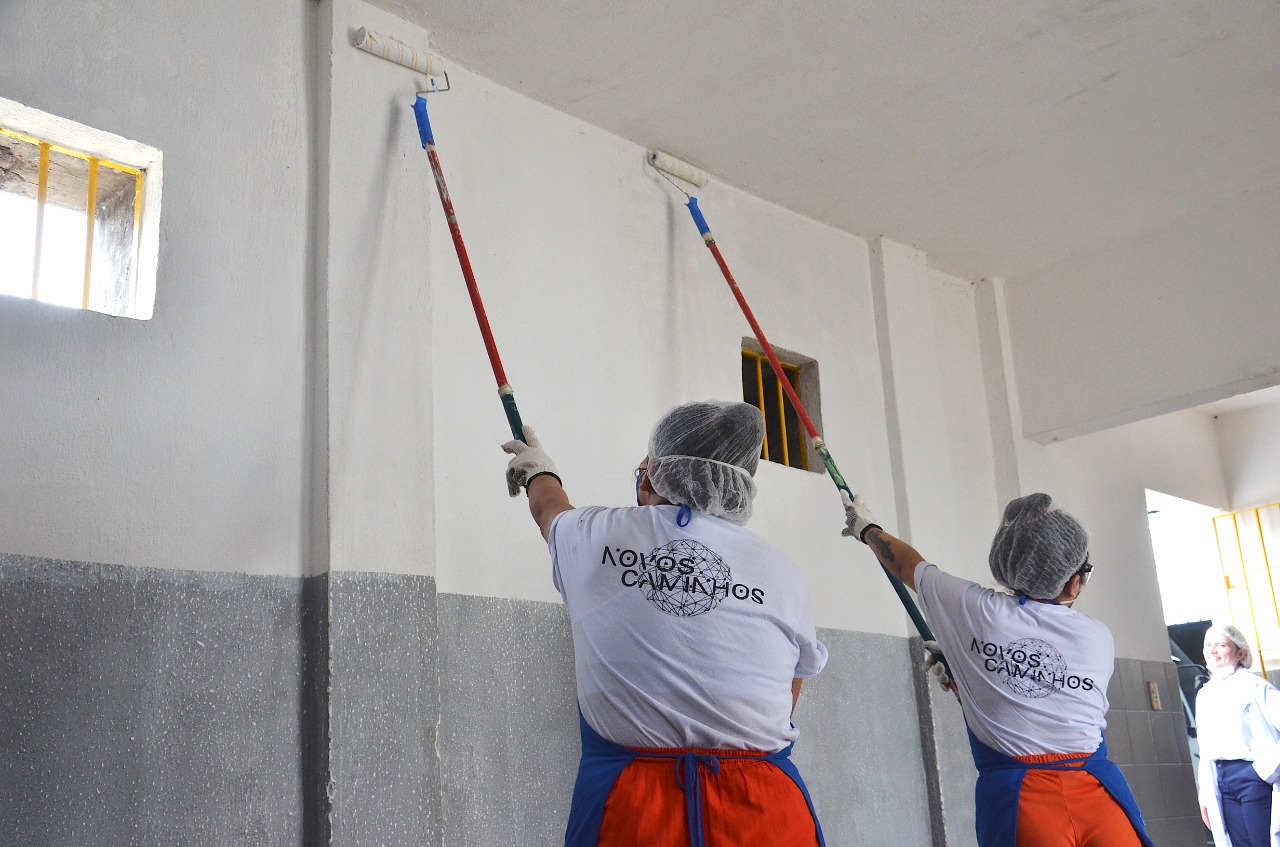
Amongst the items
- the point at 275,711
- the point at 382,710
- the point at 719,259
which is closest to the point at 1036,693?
the point at 382,710

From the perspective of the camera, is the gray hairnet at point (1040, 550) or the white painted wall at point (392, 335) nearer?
the white painted wall at point (392, 335)

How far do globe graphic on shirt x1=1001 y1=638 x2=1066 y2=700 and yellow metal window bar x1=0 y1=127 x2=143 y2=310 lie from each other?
2.06 metres

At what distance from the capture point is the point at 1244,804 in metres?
4.65

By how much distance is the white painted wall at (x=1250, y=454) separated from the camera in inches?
247

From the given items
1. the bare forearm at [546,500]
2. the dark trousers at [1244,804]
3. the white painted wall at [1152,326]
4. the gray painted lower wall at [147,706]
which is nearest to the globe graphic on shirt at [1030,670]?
the bare forearm at [546,500]

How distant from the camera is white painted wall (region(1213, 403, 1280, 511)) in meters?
6.27

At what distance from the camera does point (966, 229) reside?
177 inches

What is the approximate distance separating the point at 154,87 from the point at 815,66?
6.01ft

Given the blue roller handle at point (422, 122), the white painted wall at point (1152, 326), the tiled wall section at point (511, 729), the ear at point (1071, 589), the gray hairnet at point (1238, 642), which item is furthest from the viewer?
the gray hairnet at point (1238, 642)

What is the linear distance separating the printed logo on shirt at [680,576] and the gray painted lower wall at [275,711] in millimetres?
894

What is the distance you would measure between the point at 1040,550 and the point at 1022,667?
25 centimetres

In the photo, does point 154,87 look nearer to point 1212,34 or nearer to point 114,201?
point 114,201

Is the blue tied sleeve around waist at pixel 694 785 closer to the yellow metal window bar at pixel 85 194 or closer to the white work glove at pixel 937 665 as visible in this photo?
the white work glove at pixel 937 665

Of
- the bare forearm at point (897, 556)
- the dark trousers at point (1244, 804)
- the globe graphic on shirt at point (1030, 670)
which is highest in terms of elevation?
the bare forearm at point (897, 556)
